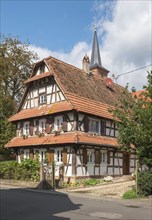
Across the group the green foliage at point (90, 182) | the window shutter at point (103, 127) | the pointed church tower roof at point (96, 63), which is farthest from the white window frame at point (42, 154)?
the pointed church tower roof at point (96, 63)

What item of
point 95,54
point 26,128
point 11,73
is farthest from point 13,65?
point 95,54

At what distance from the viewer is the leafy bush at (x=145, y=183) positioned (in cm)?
1760

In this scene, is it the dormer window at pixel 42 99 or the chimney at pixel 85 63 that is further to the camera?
the chimney at pixel 85 63

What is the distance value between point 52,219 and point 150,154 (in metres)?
9.32

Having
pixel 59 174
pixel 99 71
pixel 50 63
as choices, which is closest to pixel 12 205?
pixel 59 174

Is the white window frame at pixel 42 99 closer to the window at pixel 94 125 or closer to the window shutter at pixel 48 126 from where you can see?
the window shutter at pixel 48 126

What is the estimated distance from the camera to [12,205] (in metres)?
13.3

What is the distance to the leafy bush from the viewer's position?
1760 cm

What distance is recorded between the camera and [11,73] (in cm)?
4144

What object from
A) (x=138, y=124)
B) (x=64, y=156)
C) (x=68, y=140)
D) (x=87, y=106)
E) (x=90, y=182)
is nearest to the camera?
(x=138, y=124)

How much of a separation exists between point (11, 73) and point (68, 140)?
18.7 m

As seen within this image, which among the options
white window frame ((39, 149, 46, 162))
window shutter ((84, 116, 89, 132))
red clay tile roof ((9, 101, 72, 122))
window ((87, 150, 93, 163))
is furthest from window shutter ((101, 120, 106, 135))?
white window frame ((39, 149, 46, 162))

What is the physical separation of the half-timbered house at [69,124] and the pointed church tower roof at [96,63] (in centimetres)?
2256

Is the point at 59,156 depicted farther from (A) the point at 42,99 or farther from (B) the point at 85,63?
(B) the point at 85,63
